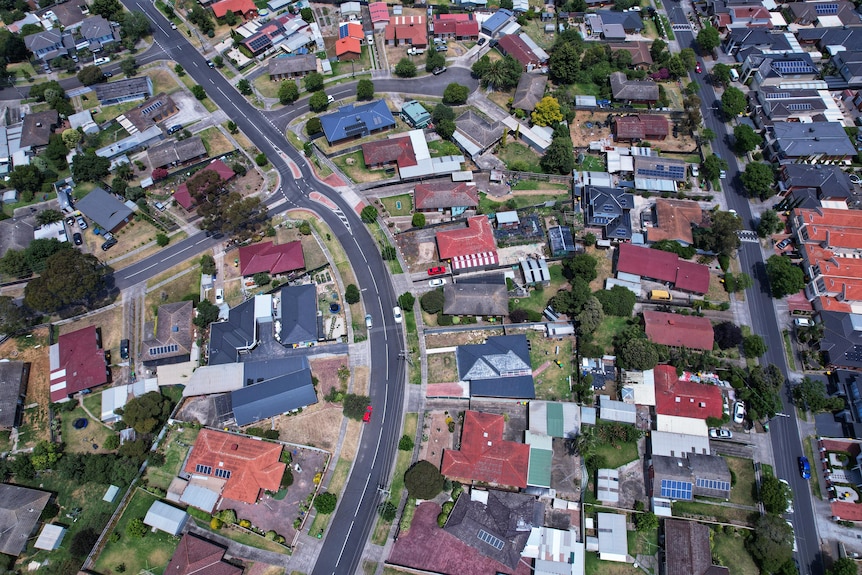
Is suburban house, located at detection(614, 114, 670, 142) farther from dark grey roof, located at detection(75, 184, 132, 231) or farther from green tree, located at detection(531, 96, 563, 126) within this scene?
dark grey roof, located at detection(75, 184, 132, 231)

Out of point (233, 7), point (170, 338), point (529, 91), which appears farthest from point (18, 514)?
point (233, 7)

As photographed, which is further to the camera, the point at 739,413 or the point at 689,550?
the point at 739,413

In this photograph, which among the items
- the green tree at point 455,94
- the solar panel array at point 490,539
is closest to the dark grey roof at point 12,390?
the solar panel array at point 490,539

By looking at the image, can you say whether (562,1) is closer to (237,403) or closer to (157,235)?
Answer: (157,235)

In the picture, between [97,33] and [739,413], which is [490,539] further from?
[97,33]

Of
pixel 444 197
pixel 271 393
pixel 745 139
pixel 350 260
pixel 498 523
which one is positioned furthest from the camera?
pixel 745 139

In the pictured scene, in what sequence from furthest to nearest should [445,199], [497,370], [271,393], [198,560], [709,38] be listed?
[709,38] → [445,199] → [497,370] → [271,393] → [198,560]

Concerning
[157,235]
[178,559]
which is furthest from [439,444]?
[157,235]

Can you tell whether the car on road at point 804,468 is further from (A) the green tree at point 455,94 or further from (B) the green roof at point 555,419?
(A) the green tree at point 455,94
